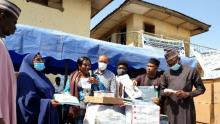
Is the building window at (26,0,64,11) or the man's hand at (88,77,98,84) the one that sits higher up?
the building window at (26,0,64,11)

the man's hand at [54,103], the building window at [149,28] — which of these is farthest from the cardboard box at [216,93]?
the building window at [149,28]

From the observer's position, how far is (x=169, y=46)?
45.9 ft

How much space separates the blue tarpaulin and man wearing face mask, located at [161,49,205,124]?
1.51 metres

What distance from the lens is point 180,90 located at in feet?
17.0

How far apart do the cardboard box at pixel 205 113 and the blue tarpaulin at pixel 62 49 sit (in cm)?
102

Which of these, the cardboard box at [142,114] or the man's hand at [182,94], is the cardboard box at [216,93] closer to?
the man's hand at [182,94]

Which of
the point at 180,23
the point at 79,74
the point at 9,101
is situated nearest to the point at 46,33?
the point at 79,74

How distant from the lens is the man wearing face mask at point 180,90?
5188 mm

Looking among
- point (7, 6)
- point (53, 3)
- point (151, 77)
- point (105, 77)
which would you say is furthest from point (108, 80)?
point (53, 3)

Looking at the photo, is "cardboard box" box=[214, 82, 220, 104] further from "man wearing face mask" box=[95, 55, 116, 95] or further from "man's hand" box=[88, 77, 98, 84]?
"man's hand" box=[88, 77, 98, 84]

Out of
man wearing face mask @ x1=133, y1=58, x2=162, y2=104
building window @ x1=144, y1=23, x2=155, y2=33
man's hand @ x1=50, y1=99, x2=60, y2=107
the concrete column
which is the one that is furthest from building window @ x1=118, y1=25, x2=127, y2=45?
man's hand @ x1=50, y1=99, x2=60, y2=107

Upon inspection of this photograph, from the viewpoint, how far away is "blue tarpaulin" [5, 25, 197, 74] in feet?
19.2

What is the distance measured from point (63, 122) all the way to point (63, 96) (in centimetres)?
51

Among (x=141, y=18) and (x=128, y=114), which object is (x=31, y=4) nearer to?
(x=141, y=18)
